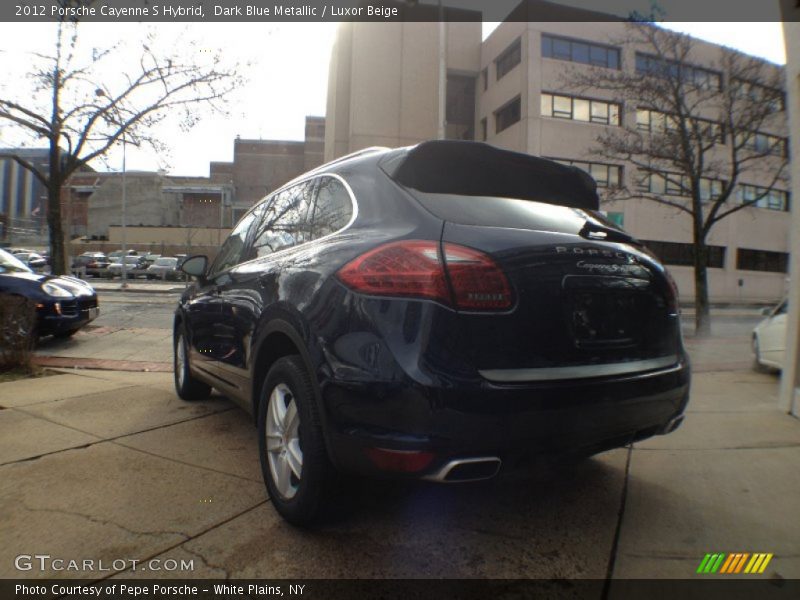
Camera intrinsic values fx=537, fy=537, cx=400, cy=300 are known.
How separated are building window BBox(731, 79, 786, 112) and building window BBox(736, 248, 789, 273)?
24544mm

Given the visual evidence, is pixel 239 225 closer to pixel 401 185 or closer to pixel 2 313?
pixel 401 185

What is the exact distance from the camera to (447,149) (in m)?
2.45

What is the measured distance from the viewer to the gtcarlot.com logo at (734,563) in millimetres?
2207

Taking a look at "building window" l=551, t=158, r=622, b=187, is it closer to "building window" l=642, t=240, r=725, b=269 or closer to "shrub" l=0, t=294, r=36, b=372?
"building window" l=642, t=240, r=725, b=269

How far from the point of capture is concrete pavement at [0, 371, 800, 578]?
7.34 feet

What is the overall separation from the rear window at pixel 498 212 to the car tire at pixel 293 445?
36.4 inches

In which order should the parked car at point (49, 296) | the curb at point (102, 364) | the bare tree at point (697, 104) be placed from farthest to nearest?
the bare tree at point (697, 104) → the parked car at point (49, 296) → the curb at point (102, 364)

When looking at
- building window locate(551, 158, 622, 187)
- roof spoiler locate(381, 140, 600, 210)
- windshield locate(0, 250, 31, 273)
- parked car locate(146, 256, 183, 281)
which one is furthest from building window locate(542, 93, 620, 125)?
roof spoiler locate(381, 140, 600, 210)

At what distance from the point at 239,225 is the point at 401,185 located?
217cm

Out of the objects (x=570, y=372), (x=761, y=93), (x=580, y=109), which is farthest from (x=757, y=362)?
(x=580, y=109)

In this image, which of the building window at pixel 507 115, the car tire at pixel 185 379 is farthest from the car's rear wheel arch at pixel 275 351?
the building window at pixel 507 115

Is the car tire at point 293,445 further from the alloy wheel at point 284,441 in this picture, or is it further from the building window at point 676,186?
the building window at point 676,186

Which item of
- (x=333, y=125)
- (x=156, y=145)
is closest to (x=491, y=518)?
(x=156, y=145)

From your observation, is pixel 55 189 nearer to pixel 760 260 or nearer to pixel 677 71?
pixel 677 71
